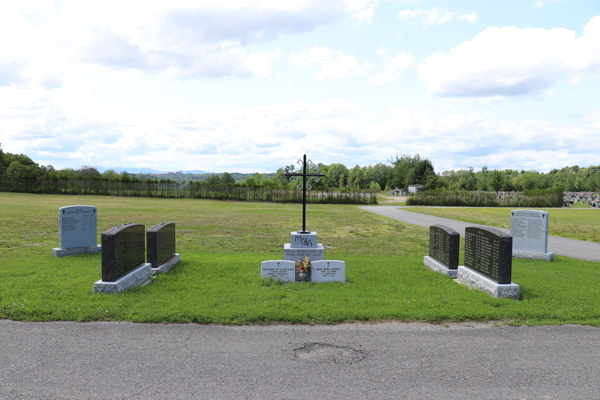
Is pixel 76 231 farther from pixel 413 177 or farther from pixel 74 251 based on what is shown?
pixel 413 177

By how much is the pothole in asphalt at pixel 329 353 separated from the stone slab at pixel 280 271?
312 centimetres

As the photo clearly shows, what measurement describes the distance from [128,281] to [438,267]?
706cm

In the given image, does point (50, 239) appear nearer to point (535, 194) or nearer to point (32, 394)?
point (32, 394)

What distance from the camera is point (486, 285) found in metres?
7.60

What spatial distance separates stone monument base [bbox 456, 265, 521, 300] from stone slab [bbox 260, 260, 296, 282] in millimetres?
3750

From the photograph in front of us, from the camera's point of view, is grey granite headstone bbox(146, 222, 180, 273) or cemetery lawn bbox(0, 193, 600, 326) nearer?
cemetery lawn bbox(0, 193, 600, 326)

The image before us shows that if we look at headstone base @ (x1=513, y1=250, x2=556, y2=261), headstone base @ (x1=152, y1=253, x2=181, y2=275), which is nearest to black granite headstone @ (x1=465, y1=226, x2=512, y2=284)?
headstone base @ (x1=513, y1=250, x2=556, y2=261)

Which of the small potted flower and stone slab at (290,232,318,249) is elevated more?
stone slab at (290,232,318,249)

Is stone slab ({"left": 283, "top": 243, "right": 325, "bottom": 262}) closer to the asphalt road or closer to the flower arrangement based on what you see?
the flower arrangement

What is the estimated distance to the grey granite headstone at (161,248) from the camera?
29.0 ft

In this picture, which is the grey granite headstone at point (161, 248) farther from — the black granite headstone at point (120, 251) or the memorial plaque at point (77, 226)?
the memorial plaque at point (77, 226)

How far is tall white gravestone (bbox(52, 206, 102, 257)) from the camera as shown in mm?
10844

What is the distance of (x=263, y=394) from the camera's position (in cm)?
378

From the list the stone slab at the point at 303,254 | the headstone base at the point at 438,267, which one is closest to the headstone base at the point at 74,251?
the stone slab at the point at 303,254
